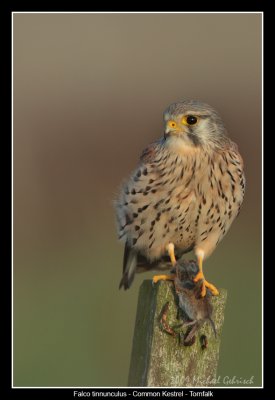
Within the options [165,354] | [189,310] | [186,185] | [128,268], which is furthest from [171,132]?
[165,354]

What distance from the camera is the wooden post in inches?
136

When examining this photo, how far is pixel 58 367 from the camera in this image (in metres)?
5.89

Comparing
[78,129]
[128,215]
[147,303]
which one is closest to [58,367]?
[128,215]

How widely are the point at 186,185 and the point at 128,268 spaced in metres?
0.86

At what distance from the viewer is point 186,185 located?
5.02 meters

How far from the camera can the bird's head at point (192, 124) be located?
4.90 m

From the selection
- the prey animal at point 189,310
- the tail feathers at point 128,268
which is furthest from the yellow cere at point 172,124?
the prey animal at point 189,310

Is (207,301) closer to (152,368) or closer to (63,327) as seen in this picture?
(152,368)

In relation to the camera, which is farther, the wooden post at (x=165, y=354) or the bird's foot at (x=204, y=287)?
the bird's foot at (x=204, y=287)

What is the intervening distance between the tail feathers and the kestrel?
0.26 metres

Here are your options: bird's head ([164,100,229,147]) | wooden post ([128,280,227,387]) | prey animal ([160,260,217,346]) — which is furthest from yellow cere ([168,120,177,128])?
wooden post ([128,280,227,387])

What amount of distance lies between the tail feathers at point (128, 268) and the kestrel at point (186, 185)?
255 mm

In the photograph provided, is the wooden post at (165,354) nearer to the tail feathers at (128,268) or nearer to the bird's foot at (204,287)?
the bird's foot at (204,287)

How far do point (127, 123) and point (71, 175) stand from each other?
1.15 m
